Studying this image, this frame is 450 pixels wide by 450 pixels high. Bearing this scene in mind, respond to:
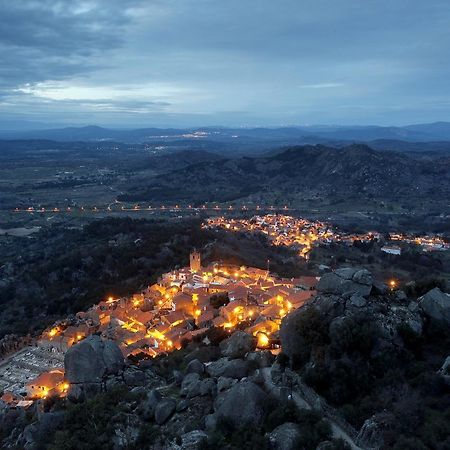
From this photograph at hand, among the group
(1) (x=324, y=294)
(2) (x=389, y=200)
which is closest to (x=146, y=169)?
(2) (x=389, y=200)

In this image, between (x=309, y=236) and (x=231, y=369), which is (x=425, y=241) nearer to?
(x=309, y=236)

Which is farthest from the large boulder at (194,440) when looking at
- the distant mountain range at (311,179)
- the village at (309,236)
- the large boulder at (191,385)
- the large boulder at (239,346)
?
the distant mountain range at (311,179)

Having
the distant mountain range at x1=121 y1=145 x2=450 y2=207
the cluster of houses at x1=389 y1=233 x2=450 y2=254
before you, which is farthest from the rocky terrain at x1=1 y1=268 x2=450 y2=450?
the distant mountain range at x1=121 y1=145 x2=450 y2=207

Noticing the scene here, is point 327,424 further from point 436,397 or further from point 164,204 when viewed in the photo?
point 164,204

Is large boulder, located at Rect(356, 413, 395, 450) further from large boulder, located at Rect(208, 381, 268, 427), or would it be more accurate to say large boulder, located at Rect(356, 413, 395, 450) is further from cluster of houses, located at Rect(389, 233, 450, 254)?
cluster of houses, located at Rect(389, 233, 450, 254)

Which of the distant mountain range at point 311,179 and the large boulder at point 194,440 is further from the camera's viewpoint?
the distant mountain range at point 311,179

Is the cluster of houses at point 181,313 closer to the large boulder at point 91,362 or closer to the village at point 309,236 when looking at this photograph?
the large boulder at point 91,362

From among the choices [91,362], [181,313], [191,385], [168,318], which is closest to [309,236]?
[181,313]
